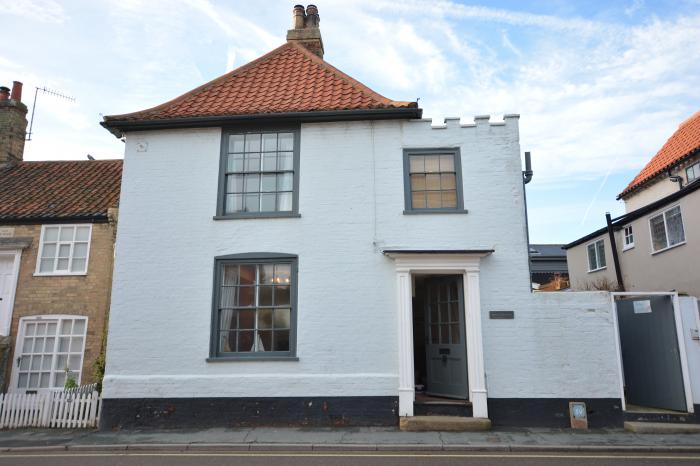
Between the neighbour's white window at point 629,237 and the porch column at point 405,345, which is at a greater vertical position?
the neighbour's white window at point 629,237

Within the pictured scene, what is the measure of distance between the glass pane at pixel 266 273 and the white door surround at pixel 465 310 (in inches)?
98.2

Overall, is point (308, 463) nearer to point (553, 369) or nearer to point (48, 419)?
point (553, 369)

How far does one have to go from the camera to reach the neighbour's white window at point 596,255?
63.5ft

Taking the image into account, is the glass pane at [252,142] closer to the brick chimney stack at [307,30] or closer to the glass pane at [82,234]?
the brick chimney stack at [307,30]

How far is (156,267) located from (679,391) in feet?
35.9

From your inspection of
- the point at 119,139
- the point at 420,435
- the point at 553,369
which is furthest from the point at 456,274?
the point at 119,139

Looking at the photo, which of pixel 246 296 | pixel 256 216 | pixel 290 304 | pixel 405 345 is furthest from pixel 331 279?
pixel 256 216

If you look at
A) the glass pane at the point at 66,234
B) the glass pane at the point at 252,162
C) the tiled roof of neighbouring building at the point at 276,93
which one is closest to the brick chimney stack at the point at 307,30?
the tiled roof of neighbouring building at the point at 276,93

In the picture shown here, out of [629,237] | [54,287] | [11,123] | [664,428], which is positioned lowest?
[664,428]

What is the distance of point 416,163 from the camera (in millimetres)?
11094

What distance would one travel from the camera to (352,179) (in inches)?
431

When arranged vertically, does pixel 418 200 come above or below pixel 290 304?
above

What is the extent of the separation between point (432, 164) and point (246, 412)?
653 centimetres

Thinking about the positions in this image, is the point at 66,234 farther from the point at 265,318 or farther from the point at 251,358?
the point at 251,358
